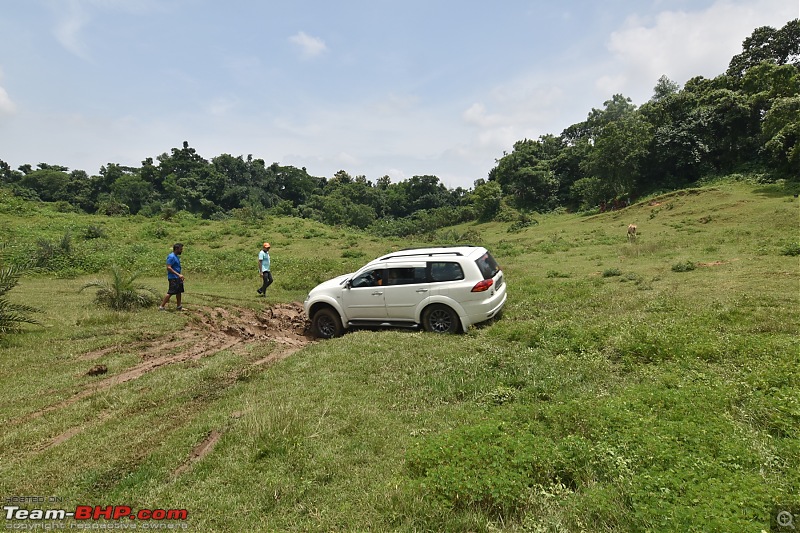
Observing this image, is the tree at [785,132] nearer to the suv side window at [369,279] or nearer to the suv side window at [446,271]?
the suv side window at [446,271]

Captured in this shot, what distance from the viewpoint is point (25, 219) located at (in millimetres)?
29219

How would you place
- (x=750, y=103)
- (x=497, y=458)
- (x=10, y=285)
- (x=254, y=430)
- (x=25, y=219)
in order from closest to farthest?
(x=497, y=458), (x=254, y=430), (x=10, y=285), (x=25, y=219), (x=750, y=103)

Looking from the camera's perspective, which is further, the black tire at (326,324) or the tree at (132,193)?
the tree at (132,193)

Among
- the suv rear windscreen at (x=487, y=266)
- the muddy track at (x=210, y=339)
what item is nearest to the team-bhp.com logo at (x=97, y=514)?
the muddy track at (x=210, y=339)

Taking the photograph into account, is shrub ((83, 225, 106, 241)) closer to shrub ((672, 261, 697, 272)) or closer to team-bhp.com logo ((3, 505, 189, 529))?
team-bhp.com logo ((3, 505, 189, 529))

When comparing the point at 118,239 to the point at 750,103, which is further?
the point at 750,103

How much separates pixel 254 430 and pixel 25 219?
37382mm

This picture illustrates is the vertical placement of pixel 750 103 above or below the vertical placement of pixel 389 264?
above

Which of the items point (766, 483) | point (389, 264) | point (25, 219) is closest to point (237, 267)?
point (389, 264)

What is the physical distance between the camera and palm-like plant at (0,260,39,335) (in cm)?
804

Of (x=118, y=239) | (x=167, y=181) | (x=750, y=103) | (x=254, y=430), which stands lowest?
(x=254, y=430)

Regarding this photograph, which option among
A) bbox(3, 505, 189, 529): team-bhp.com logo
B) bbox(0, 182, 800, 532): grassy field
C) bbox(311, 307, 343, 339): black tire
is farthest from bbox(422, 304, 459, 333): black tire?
bbox(3, 505, 189, 529): team-bhp.com logo

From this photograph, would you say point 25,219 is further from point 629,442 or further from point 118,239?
point 629,442

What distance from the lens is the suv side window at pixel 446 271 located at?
8.20 meters
